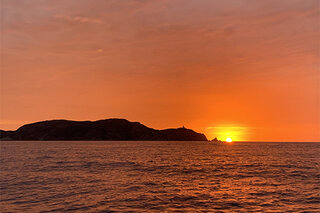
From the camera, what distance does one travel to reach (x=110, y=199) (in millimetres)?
26703

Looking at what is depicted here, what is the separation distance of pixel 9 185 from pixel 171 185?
19202mm

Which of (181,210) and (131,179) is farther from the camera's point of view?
(131,179)

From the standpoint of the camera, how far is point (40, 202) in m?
25.2

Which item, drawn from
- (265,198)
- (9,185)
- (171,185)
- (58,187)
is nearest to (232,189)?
(265,198)

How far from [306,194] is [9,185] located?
33196mm

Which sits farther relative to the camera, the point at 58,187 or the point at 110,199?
the point at 58,187

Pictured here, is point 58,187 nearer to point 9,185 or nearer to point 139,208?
point 9,185

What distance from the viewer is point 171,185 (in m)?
34.9

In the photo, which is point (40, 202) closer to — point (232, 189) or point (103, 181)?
point (103, 181)

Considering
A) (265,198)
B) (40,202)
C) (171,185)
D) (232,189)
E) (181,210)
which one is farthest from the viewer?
(171,185)

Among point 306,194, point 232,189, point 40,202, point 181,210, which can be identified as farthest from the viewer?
point 232,189

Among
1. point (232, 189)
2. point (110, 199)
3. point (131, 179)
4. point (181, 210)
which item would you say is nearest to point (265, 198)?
Result: point (232, 189)

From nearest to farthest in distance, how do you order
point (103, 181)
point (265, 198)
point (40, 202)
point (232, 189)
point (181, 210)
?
point (181, 210), point (40, 202), point (265, 198), point (232, 189), point (103, 181)

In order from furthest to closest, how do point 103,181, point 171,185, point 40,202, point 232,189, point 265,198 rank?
point 103,181 → point 171,185 → point 232,189 → point 265,198 → point 40,202
